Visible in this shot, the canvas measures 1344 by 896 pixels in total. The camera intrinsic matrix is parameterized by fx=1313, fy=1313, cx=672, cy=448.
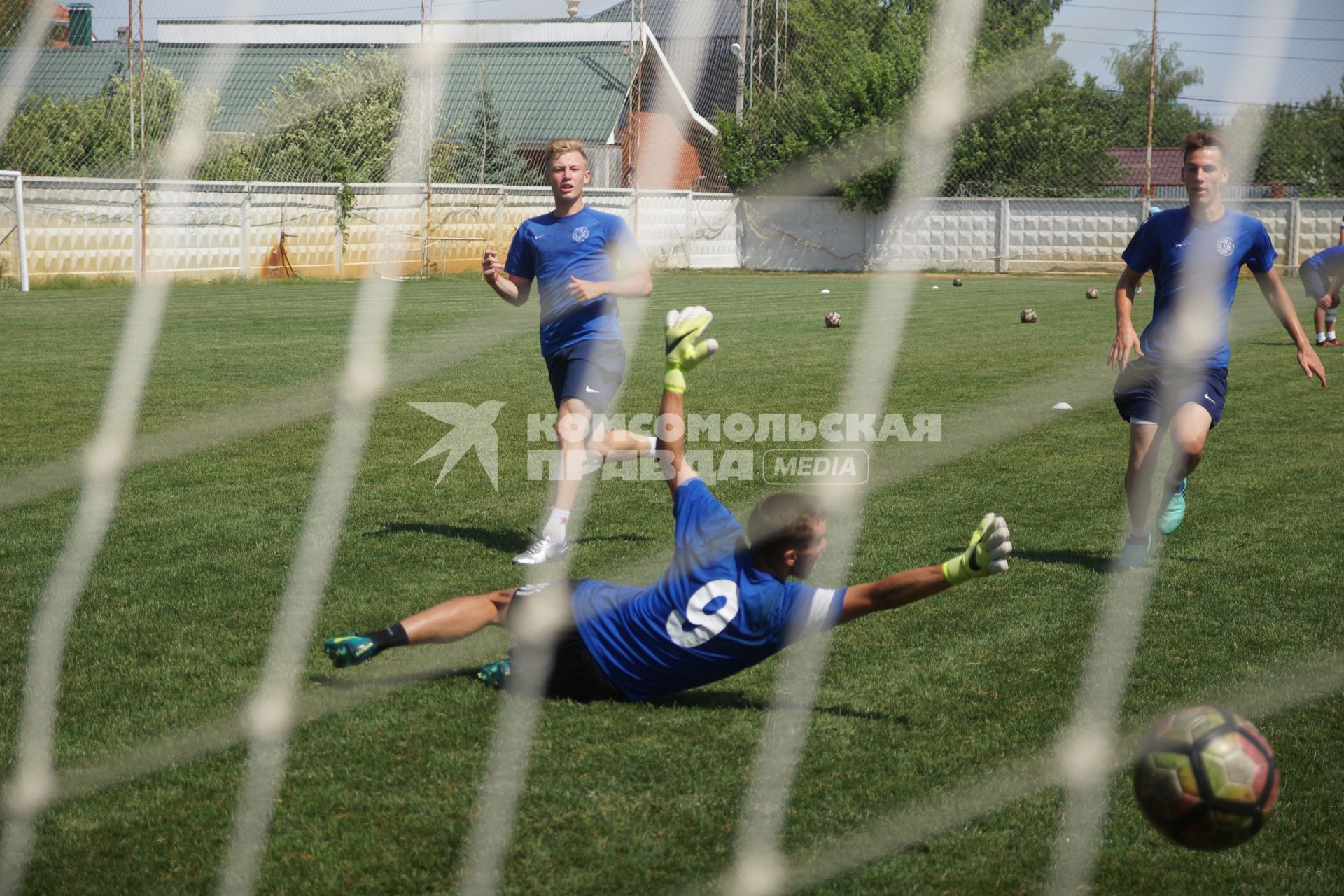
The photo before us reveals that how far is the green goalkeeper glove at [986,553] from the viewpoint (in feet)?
11.2

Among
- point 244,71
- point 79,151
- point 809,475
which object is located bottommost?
point 809,475

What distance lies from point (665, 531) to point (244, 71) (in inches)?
579

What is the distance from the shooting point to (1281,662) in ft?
15.1

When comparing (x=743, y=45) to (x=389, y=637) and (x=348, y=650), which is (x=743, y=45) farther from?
(x=348, y=650)

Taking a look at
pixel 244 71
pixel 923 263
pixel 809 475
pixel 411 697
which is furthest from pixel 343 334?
pixel 923 263

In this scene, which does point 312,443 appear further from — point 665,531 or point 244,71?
point 244,71

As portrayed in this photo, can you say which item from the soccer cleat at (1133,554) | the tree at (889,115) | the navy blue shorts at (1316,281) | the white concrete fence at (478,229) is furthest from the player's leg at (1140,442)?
the white concrete fence at (478,229)

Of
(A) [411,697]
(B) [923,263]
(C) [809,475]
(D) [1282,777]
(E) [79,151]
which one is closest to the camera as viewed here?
(D) [1282,777]

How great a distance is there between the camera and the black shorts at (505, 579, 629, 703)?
4145 mm

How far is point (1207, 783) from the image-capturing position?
3064mm

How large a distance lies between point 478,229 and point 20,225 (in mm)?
9659

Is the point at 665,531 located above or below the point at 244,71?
below

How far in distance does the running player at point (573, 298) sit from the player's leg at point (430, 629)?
1653 mm

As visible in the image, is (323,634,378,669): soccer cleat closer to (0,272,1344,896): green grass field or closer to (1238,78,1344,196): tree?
(0,272,1344,896): green grass field
